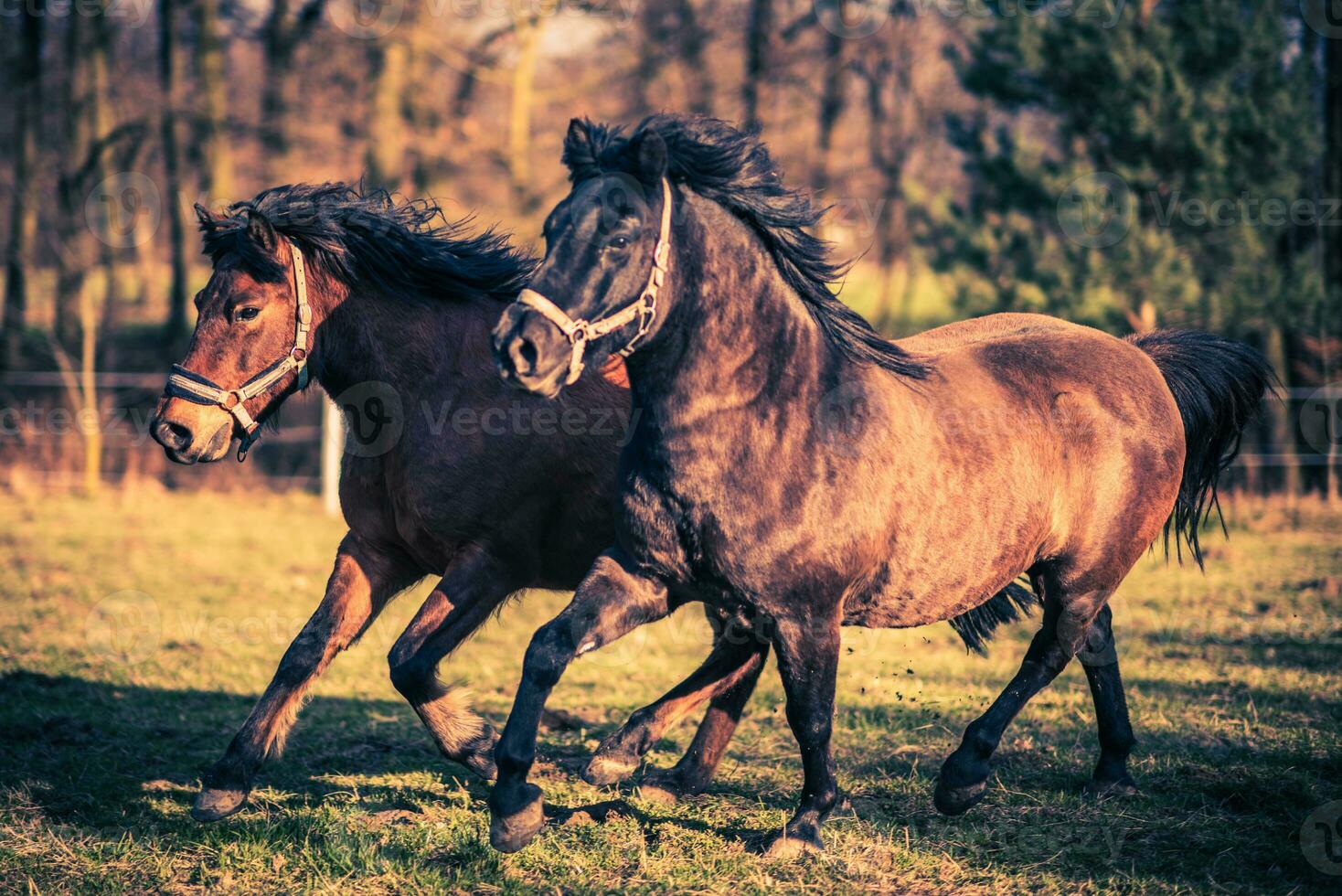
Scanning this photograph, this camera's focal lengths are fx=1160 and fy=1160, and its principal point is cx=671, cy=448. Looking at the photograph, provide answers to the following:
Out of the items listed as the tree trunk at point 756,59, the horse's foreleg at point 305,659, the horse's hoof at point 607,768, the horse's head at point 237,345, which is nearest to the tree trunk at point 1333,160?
the tree trunk at point 756,59

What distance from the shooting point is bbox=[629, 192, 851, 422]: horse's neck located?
11.4 ft

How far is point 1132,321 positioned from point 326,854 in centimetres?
1005

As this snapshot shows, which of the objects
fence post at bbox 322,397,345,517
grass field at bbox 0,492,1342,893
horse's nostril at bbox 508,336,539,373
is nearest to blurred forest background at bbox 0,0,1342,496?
fence post at bbox 322,397,345,517

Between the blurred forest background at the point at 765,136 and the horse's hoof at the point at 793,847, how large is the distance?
13.9 ft

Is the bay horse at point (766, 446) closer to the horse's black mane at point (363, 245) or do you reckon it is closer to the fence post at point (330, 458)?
the horse's black mane at point (363, 245)

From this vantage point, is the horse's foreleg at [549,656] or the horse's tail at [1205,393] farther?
the horse's tail at [1205,393]

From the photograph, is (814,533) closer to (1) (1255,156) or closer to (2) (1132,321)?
(2) (1132,321)

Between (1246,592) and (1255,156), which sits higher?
(1255,156)

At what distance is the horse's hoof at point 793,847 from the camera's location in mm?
3686

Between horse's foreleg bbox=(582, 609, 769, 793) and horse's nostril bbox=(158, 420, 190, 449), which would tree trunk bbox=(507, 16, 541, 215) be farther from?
horse's foreleg bbox=(582, 609, 769, 793)

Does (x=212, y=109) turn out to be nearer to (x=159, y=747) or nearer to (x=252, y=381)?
(x=159, y=747)

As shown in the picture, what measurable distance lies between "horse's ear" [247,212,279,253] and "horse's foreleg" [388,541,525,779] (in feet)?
4.29

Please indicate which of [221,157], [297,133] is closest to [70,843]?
[221,157]

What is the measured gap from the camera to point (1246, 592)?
818 centimetres
